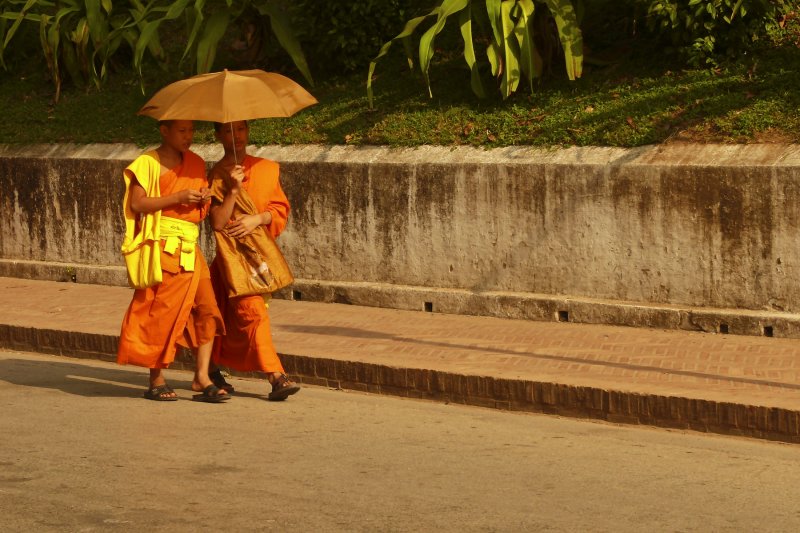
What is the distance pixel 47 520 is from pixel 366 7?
28.1ft

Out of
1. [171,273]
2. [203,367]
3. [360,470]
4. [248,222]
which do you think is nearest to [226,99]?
[248,222]

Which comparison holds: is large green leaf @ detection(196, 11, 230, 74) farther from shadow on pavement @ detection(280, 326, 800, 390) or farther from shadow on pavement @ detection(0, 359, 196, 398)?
shadow on pavement @ detection(0, 359, 196, 398)

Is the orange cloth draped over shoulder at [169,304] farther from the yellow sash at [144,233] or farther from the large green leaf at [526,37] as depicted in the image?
the large green leaf at [526,37]

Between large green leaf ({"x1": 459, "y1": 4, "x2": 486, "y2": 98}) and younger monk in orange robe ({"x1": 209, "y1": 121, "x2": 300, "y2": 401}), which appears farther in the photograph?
large green leaf ({"x1": 459, "y1": 4, "x2": 486, "y2": 98})

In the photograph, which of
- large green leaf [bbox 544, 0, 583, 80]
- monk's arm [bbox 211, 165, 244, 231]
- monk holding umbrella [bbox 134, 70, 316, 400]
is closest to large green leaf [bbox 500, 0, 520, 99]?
large green leaf [bbox 544, 0, 583, 80]

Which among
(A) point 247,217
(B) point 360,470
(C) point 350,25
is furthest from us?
(C) point 350,25

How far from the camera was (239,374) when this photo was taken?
9.71 metres

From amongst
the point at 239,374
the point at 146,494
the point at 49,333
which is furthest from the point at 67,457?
the point at 49,333

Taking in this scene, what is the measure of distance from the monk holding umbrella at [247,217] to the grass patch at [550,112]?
125 inches

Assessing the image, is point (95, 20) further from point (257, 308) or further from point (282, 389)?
point (282, 389)

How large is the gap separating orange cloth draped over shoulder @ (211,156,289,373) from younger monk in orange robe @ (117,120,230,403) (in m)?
0.13

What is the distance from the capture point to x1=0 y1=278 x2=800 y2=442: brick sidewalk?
7.85 m

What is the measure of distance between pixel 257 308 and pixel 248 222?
0.52 metres

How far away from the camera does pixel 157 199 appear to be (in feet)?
26.7
